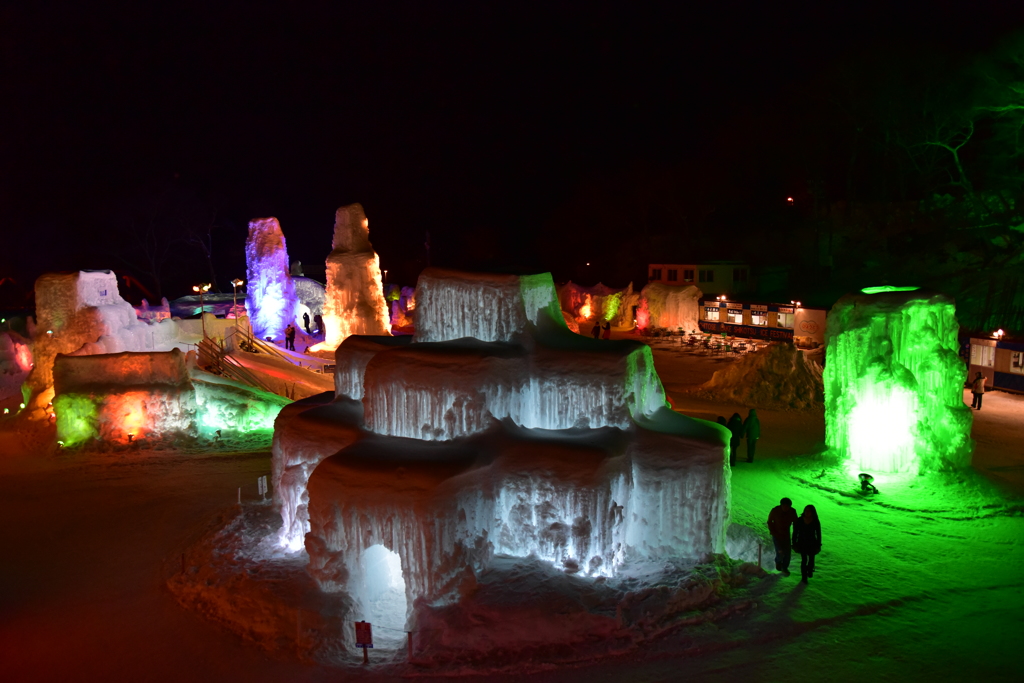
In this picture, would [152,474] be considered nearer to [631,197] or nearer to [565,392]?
[565,392]

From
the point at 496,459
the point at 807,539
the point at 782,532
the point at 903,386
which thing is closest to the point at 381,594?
the point at 496,459

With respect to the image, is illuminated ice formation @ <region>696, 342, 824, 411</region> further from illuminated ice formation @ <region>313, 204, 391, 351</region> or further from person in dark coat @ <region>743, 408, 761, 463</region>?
illuminated ice formation @ <region>313, 204, 391, 351</region>

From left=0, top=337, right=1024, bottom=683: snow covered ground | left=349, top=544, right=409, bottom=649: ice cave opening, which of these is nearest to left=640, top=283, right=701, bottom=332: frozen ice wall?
left=0, top=337, right=1024, bottom=683: snow covered ground

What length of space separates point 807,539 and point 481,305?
20.8 ft

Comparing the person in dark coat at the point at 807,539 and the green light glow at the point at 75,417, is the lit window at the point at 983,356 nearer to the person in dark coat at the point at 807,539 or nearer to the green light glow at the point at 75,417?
the person in dark coat at the point at 807,539

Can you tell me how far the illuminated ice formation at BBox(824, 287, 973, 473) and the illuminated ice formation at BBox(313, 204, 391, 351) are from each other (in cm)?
1774

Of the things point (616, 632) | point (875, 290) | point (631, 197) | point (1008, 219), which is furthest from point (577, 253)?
point (616, 632)

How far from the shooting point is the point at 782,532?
10398 mm

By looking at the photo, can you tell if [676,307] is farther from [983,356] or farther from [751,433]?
[751,433]

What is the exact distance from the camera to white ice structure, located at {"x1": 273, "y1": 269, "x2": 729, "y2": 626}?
9562 millimetres

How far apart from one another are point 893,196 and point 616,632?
4331 cm

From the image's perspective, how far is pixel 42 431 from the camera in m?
18.2

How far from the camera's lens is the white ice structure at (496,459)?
31.4 ft

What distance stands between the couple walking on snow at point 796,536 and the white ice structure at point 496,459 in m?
0.78
